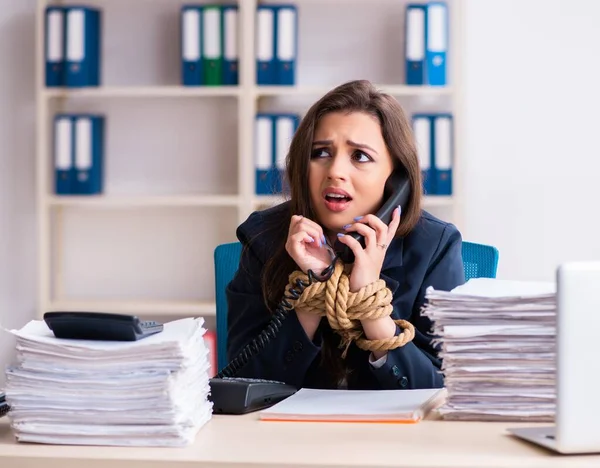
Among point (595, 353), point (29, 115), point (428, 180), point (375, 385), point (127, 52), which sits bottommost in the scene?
point (375, 385)

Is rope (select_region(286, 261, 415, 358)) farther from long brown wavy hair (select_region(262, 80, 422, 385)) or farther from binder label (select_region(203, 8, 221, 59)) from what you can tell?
binder label (select_region(203, 8, 221, 59))

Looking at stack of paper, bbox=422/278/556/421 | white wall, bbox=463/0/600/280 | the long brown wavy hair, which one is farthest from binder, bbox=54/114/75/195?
stack of paper, bbox=422/278/556/421

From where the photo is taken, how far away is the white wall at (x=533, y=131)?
378 centimetres

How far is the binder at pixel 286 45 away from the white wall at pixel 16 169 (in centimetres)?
114

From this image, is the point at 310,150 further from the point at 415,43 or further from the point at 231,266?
the point at 415,43

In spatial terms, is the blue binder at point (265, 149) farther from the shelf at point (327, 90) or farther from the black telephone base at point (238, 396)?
the black telephone base at point (238, 396)

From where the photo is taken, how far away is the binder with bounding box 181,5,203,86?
11.9ft

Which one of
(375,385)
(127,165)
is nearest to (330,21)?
(127,165)

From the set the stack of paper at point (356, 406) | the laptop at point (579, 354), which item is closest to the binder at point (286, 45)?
the stack of paper at point (356, 406)

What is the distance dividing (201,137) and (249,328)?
219cm

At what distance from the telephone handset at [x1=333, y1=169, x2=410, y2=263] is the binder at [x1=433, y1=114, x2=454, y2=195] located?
169 cm

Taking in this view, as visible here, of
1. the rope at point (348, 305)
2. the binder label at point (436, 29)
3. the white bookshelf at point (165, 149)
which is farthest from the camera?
the white bookshelf at point (165, 149)

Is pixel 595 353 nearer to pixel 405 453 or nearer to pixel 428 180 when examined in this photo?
pixel 405 453

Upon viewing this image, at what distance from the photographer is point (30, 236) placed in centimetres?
397
